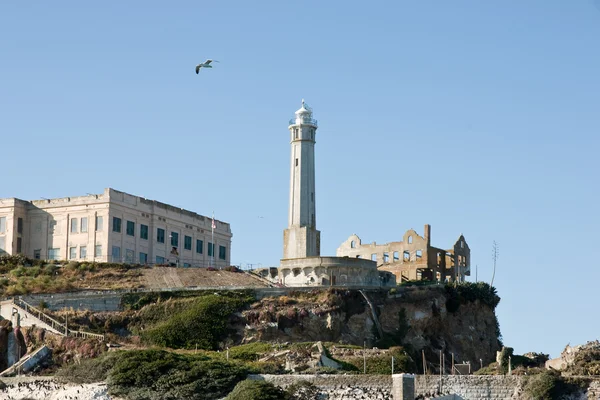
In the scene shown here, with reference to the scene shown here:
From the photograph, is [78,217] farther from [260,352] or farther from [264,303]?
[260,352]

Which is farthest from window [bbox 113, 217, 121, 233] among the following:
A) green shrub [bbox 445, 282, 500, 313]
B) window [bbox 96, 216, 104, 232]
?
green shrub [bbox 445, 282, 500, 313]

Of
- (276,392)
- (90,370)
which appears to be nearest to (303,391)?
(276,392)

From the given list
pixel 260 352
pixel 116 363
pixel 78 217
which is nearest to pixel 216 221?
pixel 78 217

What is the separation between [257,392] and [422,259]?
51793 mm

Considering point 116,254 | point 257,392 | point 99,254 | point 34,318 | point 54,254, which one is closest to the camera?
point 257,392

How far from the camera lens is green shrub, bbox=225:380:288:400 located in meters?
56.2

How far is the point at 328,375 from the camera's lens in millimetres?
57000

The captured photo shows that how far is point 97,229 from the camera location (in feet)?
335

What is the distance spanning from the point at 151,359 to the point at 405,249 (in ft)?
161

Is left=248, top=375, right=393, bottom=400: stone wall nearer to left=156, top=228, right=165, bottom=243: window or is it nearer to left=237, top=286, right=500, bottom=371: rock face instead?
left=237, top=286, right=500, bottom=371: rock face

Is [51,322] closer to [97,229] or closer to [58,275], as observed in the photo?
[58,275]

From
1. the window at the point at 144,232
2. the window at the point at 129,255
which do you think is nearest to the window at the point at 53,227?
the window at the point at 129,255

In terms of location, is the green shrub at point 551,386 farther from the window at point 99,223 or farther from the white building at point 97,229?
the window at point 99,223

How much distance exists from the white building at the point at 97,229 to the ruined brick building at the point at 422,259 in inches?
591
